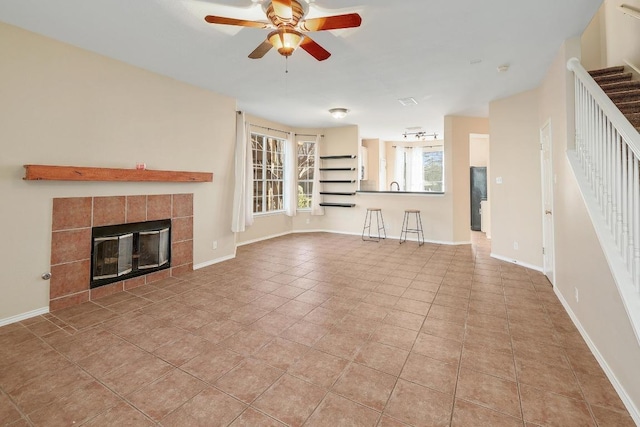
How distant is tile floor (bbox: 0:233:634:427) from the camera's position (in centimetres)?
158

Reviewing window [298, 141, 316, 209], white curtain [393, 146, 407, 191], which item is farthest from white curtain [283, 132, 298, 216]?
white curtain [393, 146, 407, 191]

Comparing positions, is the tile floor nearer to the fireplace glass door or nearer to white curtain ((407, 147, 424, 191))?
the fireplace glass door

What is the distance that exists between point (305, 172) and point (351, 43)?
483 cm

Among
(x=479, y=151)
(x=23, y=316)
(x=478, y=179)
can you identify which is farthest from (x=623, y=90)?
(x=23, y=316)

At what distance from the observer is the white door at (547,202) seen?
3529 millimetres

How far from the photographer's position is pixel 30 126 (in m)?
2.74

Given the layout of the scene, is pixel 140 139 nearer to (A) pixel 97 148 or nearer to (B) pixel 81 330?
(A) pixel 97 148

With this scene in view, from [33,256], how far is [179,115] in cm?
238

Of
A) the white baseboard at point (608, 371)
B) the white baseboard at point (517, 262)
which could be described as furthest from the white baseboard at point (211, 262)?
the white baseboard at point (517, 262)

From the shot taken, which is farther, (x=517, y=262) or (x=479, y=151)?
(x=479, y=151)

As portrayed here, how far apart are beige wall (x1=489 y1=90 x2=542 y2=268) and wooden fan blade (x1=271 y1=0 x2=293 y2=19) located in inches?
161

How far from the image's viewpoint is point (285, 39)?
232 centimetres

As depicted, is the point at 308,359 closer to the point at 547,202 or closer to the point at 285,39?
the point at 285,39

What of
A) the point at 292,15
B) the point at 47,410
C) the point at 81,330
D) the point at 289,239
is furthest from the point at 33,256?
the point at 289,239
